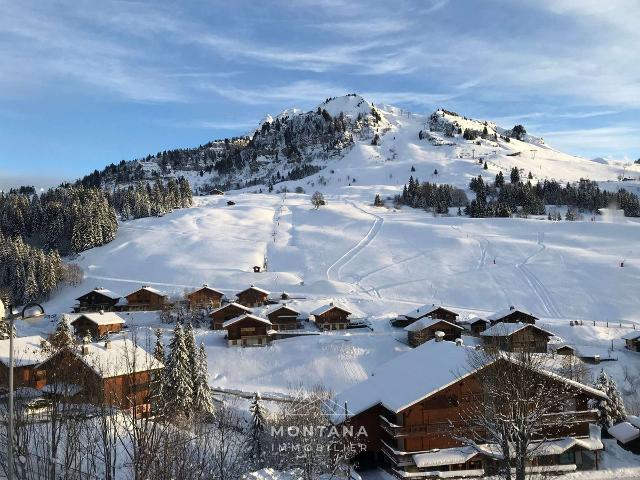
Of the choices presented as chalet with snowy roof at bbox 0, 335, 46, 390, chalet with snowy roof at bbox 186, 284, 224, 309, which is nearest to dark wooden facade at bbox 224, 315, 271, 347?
chalet with snowy roof at bbox 186, 284, 224, 309

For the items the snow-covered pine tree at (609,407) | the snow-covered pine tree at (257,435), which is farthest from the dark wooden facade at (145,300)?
the snow-covered pine tree at (609,407)

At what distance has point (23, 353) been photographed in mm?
31422

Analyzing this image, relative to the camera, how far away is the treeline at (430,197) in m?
124

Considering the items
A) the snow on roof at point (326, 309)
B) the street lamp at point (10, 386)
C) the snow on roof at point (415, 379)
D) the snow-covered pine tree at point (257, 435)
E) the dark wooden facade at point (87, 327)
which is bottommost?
the dark wooden facade at point (87, 327)

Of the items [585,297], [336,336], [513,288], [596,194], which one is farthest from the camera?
[596,194]

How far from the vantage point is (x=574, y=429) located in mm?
21328

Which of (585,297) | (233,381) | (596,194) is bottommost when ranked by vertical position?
(233,381)

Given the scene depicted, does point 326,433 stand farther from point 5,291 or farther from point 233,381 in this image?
point 5,291

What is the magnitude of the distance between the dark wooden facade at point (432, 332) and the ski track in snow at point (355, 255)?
14741 millimetres

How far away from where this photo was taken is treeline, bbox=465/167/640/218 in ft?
354

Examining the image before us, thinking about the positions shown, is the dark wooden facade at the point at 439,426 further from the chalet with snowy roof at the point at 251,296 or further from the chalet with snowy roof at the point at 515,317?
the chalet with snowy roof at the point at 251,296

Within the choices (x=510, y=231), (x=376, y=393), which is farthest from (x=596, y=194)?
(x=376, y=393)

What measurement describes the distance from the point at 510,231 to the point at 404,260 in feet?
80.8

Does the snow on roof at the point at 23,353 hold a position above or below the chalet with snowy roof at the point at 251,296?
above
